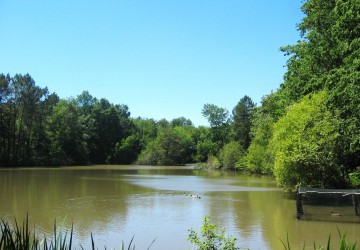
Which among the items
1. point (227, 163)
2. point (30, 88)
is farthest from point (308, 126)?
point (30, 88)

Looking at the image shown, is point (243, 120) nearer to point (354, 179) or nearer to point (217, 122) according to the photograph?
point (217, 122)

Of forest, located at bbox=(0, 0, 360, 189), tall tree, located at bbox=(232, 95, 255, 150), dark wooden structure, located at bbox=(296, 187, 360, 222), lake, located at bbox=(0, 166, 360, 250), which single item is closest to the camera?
lake, located at bbox=(0, 166, 360, 250)

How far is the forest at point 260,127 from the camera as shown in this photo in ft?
66.2

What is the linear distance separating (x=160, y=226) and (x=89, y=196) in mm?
10990

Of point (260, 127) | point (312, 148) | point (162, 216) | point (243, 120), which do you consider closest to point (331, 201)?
point (312, 148)

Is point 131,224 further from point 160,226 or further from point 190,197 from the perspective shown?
point 190,197

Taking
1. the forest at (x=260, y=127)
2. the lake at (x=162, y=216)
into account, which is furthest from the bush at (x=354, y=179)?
the lake at (x=162, y=216)

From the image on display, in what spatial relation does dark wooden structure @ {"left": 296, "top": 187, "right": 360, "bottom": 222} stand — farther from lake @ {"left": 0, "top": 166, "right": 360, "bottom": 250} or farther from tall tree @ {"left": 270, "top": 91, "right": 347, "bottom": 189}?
tall tree @ {"left": 270, "top": 91, "right": 347, "bottom": 189}

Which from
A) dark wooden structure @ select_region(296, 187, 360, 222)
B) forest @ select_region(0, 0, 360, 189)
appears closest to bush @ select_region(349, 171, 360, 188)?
forest @ select_region(0, 0, 360, 189)

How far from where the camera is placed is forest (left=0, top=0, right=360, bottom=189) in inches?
795

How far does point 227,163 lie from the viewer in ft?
219

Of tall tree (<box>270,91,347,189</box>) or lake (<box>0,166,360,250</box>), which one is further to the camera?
tall tree (<box>270,91,347,189</box>)

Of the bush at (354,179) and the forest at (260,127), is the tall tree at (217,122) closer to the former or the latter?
the forest at (260,127)

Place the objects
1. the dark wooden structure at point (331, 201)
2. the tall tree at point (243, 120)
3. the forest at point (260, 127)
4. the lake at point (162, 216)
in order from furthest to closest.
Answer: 1. the tall tree at point (243, 120)
2. the forest at point (260, 127)
3. the dark wooden structure at point (331, 201)
4. the lake at point (162, 216)
